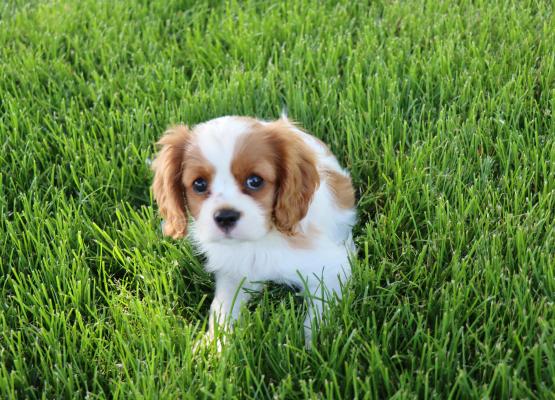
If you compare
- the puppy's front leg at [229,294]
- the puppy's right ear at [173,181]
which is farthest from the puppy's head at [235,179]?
the puppy's front leg at [229,294]

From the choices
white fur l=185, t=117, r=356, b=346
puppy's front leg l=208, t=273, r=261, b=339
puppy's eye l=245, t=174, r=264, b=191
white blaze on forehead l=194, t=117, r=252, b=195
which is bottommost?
puppy's front leg l=208, t=273, r=261, b=339

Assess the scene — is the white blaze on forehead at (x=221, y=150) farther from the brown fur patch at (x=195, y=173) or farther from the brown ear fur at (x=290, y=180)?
the brown ear fur at (x=290, y=180)

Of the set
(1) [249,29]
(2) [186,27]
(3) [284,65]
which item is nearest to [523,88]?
(3) [284,65]

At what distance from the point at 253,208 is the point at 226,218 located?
13cm

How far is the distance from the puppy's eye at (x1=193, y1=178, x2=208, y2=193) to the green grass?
50cm

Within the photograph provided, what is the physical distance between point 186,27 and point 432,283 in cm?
311

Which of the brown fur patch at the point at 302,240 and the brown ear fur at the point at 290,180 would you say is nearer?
the brown ear fur at the point at 290,180

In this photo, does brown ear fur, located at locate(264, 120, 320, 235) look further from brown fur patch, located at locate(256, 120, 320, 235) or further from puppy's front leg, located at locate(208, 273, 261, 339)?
puppy's front leg, located at locate(208, 273, 261, 339)

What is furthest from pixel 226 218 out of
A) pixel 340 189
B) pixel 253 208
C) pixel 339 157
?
pixel 339 157

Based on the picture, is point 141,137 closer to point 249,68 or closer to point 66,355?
point 249,68

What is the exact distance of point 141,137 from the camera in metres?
4.16

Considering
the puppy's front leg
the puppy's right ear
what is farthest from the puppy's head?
the puppy's front leg

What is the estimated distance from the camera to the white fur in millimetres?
2832

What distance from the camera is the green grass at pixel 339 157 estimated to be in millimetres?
2697
